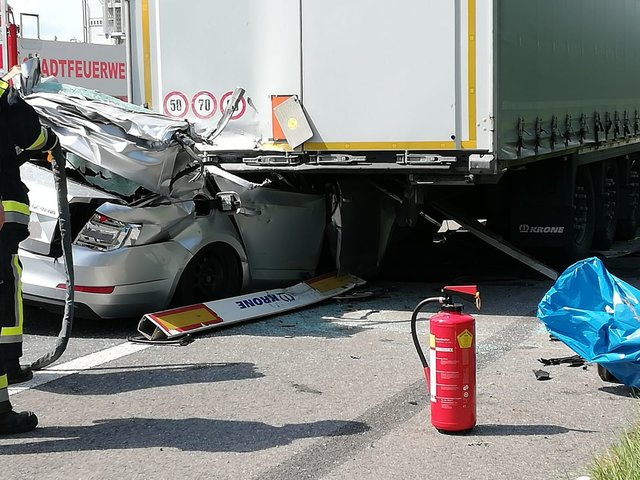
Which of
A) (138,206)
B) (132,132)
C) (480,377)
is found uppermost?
(132,132)

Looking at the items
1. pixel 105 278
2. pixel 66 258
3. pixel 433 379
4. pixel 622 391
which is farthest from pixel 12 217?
pixel 622 391

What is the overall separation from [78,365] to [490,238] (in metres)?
4.72

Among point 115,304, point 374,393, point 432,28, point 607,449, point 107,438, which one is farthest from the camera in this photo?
point 432,28

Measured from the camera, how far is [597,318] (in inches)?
240

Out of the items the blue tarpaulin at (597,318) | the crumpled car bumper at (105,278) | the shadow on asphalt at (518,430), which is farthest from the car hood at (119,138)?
the shadow on asphalt at (518,430)

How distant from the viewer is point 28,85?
826 cm

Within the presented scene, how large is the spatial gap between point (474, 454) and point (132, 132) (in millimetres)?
3966

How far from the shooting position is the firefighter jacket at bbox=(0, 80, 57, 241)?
544 cm

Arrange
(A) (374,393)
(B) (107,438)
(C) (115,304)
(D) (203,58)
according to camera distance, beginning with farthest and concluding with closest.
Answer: (D) (203,58)
(C) (115,304)
(A) (374,393)
(B) (107,438)

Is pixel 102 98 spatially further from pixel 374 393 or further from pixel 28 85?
pixel 374 393

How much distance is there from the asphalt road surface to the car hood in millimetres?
1283

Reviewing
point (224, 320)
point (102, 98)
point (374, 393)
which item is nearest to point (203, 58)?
point (102, 98)

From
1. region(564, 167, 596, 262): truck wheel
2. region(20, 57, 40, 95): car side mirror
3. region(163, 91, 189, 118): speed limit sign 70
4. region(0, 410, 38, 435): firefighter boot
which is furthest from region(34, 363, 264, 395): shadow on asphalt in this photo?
region(564, 167, 596, 262): truck wheel

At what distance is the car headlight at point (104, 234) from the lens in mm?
7492
